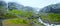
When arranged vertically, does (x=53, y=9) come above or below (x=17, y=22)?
above

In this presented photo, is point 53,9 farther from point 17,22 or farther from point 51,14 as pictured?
point 17,22

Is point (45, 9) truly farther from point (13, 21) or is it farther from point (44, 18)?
point (13, 21)

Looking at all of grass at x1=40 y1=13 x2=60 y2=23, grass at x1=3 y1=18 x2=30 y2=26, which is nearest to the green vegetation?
grass at x1=3 y1=18 x2=30 y2=26

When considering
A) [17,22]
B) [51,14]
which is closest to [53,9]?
[51,14]

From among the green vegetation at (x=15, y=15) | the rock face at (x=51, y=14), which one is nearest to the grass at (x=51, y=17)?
the rock face at (x=51, y=14)

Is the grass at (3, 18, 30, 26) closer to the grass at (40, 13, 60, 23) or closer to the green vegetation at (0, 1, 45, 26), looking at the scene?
the green vegetation at (0, 1, 45, 26)

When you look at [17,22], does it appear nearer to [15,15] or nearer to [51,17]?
[15,15]

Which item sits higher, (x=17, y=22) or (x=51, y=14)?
(x=51, y=14)

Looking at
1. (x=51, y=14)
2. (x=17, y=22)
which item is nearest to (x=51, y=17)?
(x=51, y=14)
